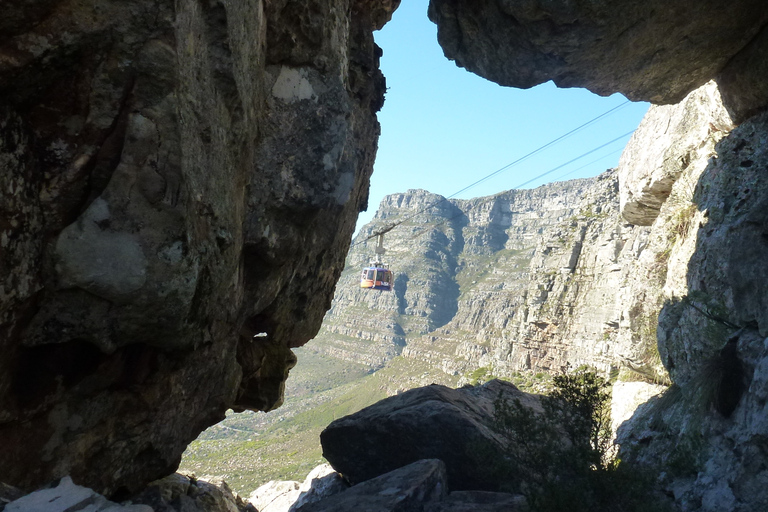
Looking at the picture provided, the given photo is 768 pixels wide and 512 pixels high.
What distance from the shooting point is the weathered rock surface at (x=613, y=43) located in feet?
35.4

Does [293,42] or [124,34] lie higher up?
[293,42]

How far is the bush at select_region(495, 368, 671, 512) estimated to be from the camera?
24.8 feet

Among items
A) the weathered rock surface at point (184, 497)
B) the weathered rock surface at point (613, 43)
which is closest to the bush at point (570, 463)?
the weathered rock surface at point (184, 497)

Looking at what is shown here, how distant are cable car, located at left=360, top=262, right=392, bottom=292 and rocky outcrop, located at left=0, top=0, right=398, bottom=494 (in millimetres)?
37174

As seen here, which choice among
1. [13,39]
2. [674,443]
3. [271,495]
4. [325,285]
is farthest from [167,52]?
[271,495]

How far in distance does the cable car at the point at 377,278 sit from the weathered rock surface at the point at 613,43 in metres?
34.7

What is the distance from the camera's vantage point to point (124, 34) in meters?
5.78

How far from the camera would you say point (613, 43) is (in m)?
11.4

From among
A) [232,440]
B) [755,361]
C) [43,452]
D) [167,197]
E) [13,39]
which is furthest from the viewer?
[232,440]

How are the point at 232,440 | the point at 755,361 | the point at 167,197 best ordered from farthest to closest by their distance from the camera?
the point at 232,440 < the point at 755,361 < the point at 167,197

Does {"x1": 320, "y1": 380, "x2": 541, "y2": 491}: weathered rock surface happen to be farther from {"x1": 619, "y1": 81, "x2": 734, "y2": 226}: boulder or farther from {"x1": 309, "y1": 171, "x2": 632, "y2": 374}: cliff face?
{"x1": 309, "y1": 171, "x2": 632, "y2": 374}: cliff face

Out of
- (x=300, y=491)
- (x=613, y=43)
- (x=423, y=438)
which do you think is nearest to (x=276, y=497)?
(x=300, y=491)

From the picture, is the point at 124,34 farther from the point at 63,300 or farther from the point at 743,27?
the point at 743,27

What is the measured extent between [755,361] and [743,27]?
7689 mm
